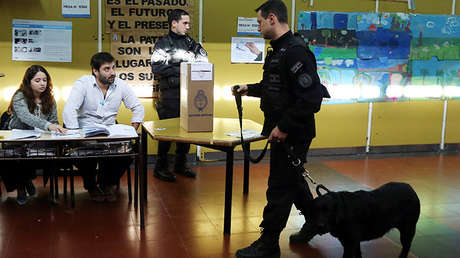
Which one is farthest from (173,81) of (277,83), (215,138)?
(277,83)

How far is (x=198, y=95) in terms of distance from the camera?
392cm

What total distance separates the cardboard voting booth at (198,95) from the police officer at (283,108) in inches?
22.8

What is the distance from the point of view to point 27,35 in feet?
17.7

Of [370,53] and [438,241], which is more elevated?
[370,53]

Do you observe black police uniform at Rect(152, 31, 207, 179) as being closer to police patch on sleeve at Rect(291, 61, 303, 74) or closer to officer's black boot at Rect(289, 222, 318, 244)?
officer's black boot at Rect(289, 222, 318, 244)

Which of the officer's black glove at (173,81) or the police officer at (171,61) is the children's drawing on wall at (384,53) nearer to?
the police officer at (171,61)

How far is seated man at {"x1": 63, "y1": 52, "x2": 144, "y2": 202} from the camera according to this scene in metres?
4.39

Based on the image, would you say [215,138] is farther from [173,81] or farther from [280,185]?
[173,81]

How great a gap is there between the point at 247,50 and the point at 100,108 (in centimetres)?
234

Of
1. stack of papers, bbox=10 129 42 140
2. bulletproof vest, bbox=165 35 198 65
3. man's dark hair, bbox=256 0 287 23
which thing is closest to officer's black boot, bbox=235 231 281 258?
man's dark hair, bbox=256 0 287 23

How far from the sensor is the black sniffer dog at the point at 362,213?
2.85 metres

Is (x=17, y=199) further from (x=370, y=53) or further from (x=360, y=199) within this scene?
(x=370, y=53)

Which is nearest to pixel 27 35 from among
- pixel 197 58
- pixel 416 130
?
pixel 197 58

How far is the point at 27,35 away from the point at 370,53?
4.39 metres
